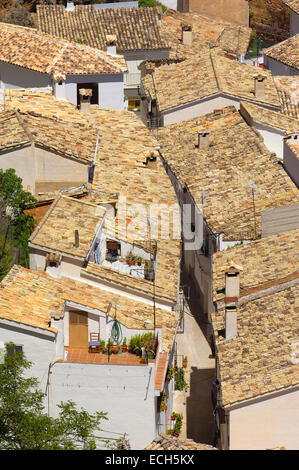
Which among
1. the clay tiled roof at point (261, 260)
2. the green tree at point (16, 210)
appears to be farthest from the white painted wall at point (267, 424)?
the green tree at point (16, 210)

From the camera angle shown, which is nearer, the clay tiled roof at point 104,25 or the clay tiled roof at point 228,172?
the clay tiled roof at point 228,172

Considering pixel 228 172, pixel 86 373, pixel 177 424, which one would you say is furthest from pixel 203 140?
pixel 86 373

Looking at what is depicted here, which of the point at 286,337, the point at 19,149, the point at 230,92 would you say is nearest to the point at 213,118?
the point at 230,92

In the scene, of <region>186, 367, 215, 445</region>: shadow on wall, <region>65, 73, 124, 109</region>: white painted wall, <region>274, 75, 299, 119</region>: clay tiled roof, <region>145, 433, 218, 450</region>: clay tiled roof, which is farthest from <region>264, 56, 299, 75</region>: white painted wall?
<region>145, 433, 218, 450</region>: clay tiled roof

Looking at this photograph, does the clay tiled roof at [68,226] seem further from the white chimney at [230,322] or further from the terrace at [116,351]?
the white chimney at [230,322]

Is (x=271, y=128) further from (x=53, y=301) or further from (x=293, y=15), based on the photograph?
(x=293, y=15)

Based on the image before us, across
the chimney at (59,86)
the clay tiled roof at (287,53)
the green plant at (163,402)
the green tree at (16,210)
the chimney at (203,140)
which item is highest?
the clay tiled roof at (287,53)
